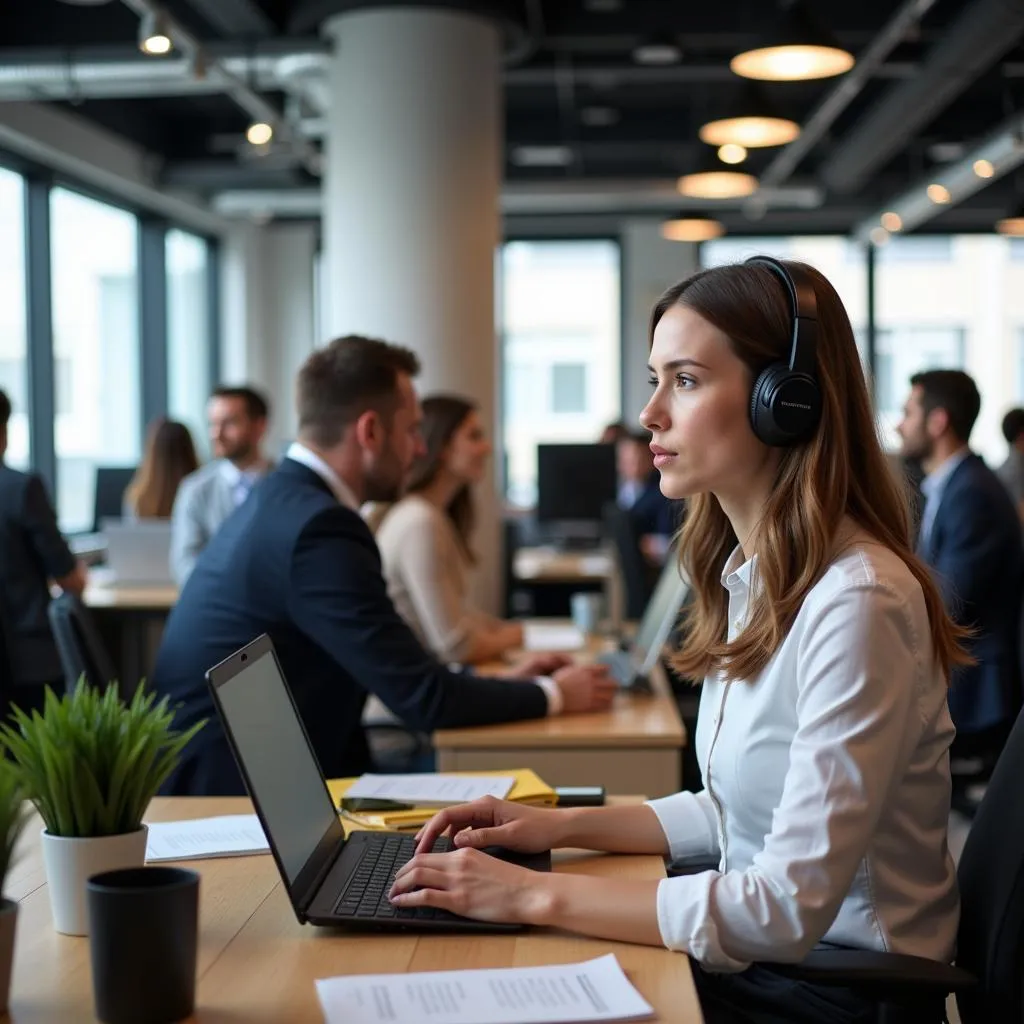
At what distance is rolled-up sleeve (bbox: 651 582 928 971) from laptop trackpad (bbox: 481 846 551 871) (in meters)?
0.29

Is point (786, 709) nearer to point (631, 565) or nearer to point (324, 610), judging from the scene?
point (324, 610)

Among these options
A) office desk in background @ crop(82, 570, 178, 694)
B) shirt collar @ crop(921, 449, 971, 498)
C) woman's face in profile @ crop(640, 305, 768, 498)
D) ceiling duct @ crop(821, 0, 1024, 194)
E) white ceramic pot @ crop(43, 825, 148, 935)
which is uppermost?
ceiling duct @ crop(821, 0, 1024, 194)

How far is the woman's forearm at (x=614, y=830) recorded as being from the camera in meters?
1.81

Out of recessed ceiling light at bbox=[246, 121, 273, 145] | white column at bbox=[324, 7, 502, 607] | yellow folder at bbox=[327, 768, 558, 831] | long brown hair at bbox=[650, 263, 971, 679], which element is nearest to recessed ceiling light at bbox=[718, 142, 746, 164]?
white column at bbox=[324, 7, 502, 607]

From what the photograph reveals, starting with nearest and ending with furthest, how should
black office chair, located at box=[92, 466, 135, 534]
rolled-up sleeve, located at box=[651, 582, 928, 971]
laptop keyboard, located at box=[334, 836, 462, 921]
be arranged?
rolled-up sleeve, located at box=[651, 582, 928, 971] < laptop keyboard, located at box=[334, 836, 462, 921] < black office chair, located at box=[92, 466, 135, 534]

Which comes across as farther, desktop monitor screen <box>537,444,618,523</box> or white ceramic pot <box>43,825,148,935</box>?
desktop monitor screen <box>537,444,618,523</box>

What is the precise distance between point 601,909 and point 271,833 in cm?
37

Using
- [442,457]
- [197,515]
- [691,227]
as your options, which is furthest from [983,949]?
[691,227]

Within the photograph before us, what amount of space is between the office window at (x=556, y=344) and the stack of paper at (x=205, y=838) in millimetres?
10254

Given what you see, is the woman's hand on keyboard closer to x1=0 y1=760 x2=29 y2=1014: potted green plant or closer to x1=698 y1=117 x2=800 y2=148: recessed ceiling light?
x1=0 y1=760 x2=29 y2=1014: potted green plant

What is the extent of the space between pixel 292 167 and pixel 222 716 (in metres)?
9.63

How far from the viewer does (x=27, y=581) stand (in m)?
4.49

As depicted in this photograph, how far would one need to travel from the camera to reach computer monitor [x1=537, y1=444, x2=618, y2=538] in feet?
26.2

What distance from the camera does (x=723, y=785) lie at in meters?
1.70
